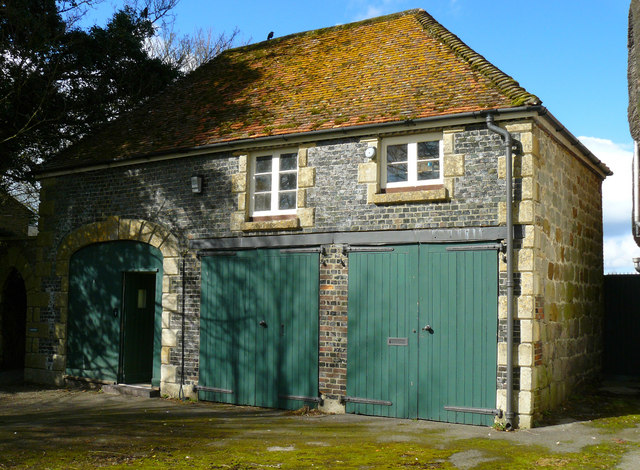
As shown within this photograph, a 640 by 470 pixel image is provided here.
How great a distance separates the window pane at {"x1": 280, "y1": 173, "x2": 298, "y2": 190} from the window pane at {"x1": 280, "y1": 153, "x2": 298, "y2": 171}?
0.40 feet

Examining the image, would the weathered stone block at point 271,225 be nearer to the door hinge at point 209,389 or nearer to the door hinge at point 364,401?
the door hinge at point 209,389

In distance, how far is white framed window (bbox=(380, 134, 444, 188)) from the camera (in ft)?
34.1

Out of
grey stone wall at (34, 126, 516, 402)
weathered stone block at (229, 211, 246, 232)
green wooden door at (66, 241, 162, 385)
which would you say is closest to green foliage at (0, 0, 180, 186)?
grey stone wall at (34, 126, 516, 402)

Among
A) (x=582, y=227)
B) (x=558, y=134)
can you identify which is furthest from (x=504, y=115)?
(x=582, y=227)

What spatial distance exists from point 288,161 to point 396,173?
2074mm

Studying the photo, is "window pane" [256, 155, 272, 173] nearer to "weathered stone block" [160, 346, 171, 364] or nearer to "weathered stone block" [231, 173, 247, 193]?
"weathered stone block" [231, 173, 247, 193]

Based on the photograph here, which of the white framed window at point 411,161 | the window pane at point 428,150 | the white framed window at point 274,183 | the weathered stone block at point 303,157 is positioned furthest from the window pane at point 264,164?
the window pane at point 428,150

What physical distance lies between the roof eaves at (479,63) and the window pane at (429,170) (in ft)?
4.85

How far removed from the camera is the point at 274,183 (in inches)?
464

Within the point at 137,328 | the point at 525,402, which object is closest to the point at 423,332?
the point at 525,402

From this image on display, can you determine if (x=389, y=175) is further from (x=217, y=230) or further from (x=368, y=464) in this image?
(x=368, y=464)

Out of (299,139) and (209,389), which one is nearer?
(299,139)

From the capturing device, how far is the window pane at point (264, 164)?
11.9 meters

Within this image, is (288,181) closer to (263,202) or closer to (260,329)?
(263,202)
